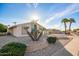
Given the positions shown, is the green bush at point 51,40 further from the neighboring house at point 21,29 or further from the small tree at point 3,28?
the small tree at point 3,28

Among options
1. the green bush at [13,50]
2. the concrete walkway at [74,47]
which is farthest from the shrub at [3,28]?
the concrete walkway at [74,47]

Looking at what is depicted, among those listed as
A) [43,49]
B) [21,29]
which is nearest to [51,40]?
[43,49]

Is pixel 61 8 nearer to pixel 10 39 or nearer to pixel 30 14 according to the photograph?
pixel 30 14

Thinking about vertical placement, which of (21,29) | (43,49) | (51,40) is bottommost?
(43,49)

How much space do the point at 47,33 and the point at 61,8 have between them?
35cm

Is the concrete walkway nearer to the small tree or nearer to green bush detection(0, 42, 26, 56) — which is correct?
green bush detection(0, 42, 26, 56)

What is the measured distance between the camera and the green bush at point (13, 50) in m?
2.43

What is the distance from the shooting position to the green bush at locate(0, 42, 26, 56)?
7.96 feet

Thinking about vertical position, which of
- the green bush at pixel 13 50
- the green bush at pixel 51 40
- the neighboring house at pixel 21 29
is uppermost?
the neighboring house at pixel 21 29

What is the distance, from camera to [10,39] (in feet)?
8.23

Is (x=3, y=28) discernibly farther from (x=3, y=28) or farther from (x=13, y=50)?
(x=13, y=50)

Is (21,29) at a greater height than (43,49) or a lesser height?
greater

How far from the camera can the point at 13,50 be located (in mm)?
2424

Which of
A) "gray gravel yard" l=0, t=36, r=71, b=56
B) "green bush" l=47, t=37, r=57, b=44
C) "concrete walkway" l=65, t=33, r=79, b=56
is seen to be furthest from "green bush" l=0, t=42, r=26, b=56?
"concrete walkway" l=65, t=33, r=79, b=56
